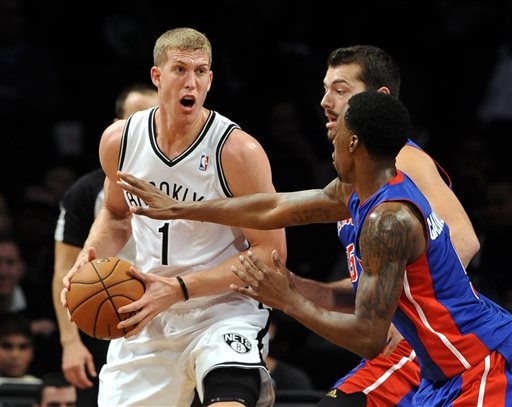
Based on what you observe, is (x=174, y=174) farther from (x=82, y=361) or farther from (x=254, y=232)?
(x=82, y=361)

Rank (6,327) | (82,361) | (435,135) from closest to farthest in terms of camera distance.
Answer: (82,361)
(6,327)
(435,135)

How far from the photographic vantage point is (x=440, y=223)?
13.2 ft

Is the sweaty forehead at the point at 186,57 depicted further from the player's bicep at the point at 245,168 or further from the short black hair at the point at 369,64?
the short black hair at the point at 369,64

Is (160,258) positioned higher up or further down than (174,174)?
further down

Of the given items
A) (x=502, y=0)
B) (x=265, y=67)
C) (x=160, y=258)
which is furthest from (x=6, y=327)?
(x=502, y=0)

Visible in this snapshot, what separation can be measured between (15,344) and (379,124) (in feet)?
13.9

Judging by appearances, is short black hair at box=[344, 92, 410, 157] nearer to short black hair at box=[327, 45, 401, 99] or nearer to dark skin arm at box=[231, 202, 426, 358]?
dark skin arm at box=[231, 202, 426, 358]

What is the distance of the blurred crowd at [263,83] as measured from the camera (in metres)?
8.85

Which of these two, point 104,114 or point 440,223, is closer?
point 440,223

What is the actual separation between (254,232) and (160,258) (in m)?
0.49

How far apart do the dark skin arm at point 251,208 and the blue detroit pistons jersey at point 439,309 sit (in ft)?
1.42

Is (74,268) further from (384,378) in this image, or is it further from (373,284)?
(373,284)

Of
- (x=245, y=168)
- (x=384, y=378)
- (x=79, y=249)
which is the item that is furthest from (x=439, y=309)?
(x=79, y=249)

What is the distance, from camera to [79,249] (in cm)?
608
